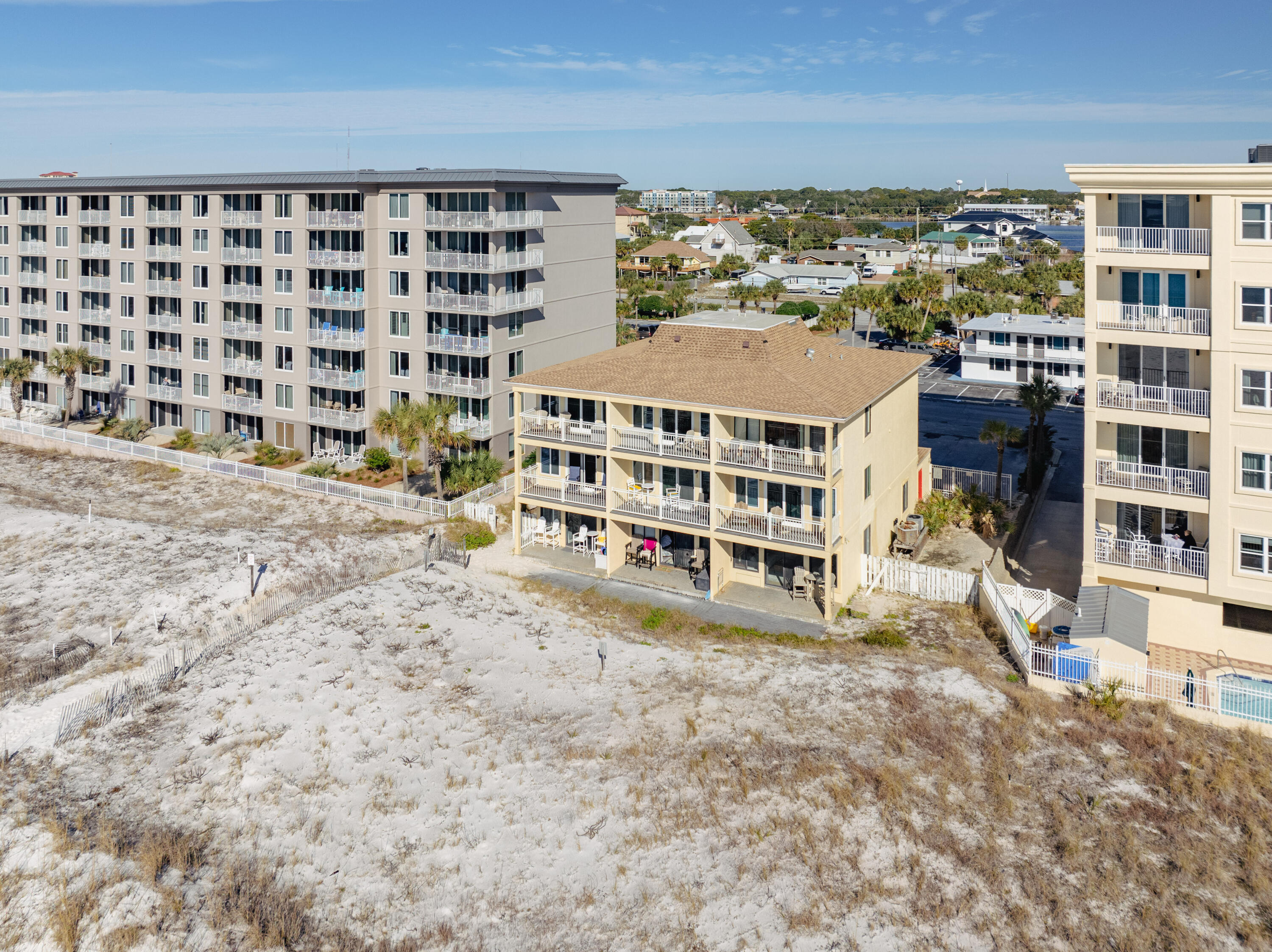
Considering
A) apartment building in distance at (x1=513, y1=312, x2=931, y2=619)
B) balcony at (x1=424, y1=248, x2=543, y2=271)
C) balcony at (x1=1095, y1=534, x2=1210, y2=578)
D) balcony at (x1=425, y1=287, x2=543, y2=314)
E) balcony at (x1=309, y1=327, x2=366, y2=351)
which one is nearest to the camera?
balcony at (x1=1095, y1=534, x2=1210, y2=578)

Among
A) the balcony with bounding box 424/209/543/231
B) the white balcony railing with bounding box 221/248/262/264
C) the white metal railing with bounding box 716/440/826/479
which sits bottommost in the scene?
the white metal railing with bounding box 716/440/826/479

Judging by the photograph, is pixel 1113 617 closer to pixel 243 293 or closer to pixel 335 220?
pixel 335 220

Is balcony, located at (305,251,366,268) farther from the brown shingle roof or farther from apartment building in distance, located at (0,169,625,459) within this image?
the brown shingle roof

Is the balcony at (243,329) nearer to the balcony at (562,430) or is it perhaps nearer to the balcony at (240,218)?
the balcony at (240,218)

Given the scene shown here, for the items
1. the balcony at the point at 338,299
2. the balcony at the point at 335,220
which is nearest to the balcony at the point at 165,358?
the balcony at the point at 338,299

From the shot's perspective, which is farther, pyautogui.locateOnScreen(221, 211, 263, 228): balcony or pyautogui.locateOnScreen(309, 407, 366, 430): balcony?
pyautogui.locateOnScreen(221, 211, 263, 228): balcony

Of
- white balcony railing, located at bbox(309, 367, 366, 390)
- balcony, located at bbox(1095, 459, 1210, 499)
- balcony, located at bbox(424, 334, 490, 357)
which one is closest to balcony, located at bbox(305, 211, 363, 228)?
balcony, located at bbox(424, 334, 490, 357)

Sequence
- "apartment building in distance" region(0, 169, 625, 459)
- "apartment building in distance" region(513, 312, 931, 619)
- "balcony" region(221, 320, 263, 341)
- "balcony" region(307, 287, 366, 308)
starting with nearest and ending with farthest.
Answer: "apartment building in distance" region(513, 312, 931, 619)
"apartment building in distance" region(0, 169, 625, 459)
"balcony" region(307, 287, 366, 308)
"balcony" region(221, 320, 263, 341)

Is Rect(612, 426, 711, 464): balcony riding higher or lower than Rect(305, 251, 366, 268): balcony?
lower
